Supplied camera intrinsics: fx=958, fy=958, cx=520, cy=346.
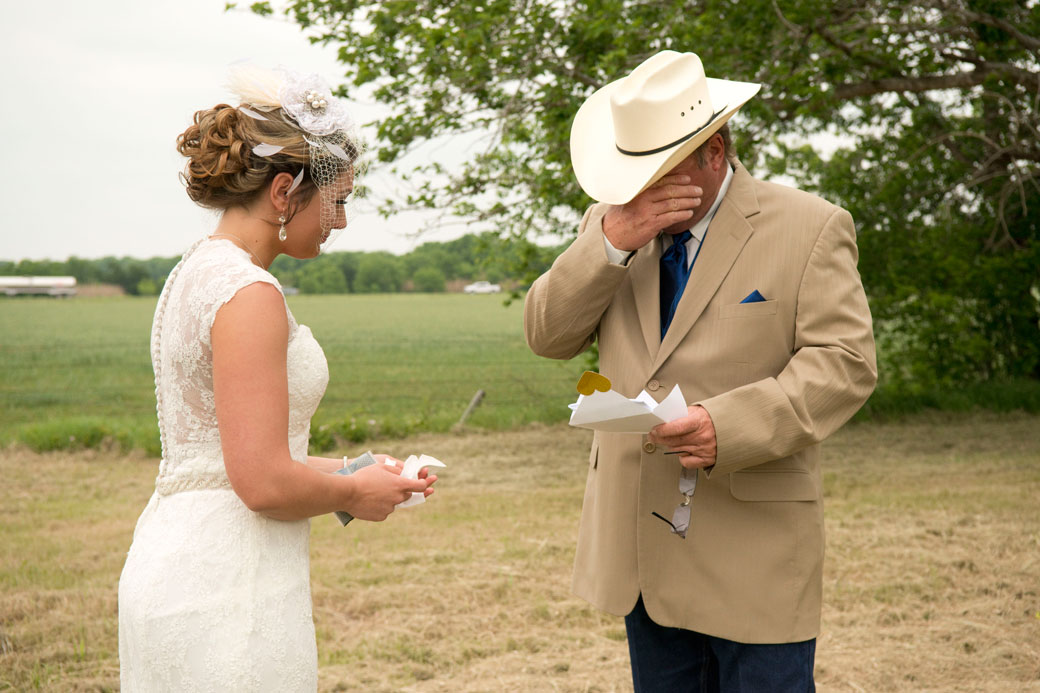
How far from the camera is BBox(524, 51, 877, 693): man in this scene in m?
2.20

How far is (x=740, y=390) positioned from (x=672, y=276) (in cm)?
42

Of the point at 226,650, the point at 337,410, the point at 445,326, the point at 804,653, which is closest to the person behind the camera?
the point at 226,650

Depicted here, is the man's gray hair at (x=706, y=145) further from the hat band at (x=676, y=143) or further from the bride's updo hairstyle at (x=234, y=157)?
the bride's updo hairstyle at (x=234, y=157)

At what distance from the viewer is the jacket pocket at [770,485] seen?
2.30 m

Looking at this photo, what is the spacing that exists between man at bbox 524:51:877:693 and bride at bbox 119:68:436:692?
0.62 metres

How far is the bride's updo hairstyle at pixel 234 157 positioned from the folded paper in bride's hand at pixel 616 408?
73cm

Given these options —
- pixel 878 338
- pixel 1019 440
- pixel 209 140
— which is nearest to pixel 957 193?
pixel 878 338

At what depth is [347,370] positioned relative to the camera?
16812 millimetres

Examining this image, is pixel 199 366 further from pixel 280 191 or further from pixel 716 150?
pixel 716 150

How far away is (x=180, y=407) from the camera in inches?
78.7

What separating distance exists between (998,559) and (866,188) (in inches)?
247

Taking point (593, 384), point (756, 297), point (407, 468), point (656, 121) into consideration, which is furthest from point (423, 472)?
point (656, 121)

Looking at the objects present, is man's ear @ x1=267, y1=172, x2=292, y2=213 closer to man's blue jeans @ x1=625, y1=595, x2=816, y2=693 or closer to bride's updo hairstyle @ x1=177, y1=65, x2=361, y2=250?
bride's updo hairstyle @ x1=177, y1=65, x2=361, y2=250

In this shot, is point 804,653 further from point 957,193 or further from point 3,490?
point 957,193
